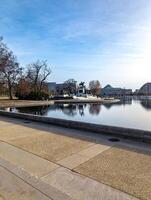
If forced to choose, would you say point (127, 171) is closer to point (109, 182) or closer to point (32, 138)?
point (109, 182)

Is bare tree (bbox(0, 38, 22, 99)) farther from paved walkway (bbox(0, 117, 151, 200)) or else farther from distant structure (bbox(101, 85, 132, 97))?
distant structure (bbox(101, 85, 132, 97))

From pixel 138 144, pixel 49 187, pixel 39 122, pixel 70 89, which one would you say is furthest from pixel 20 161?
pixel 70 89

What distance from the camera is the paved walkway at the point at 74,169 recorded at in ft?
10.4

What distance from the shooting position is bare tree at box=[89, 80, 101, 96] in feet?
289

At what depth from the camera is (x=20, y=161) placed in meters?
4.55

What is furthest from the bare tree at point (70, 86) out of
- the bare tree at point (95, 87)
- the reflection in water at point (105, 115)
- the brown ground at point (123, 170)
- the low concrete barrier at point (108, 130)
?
the brown ground at point (123, 170)

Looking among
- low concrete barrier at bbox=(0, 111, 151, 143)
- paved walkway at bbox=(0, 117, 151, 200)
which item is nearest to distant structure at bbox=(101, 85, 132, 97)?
low concrete barrier at bbox=(0, 111, 151, 143)

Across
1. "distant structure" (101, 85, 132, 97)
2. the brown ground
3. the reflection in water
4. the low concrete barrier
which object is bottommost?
the reflection in water

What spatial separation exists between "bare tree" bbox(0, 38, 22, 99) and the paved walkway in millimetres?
26714

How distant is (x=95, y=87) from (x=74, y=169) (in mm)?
86840

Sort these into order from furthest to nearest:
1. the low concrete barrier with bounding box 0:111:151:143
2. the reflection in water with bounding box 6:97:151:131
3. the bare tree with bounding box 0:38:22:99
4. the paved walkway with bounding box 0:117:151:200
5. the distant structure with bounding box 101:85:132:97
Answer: the distant structure with bounding box 101:85:132:97 → the bare tree with bounding box 0:38:22:99 → the reflection in water with bounding box 6:97:151:131 → the low concrete barrier with bounding box 0:111:151:143 → the paved walkway with bounding box 0:117:151:200

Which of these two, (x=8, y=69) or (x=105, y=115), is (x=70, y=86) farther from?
(x=105, y=115)

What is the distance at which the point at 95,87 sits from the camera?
9019 centimetres

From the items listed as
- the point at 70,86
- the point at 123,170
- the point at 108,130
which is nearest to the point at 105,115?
the point at 108,130
